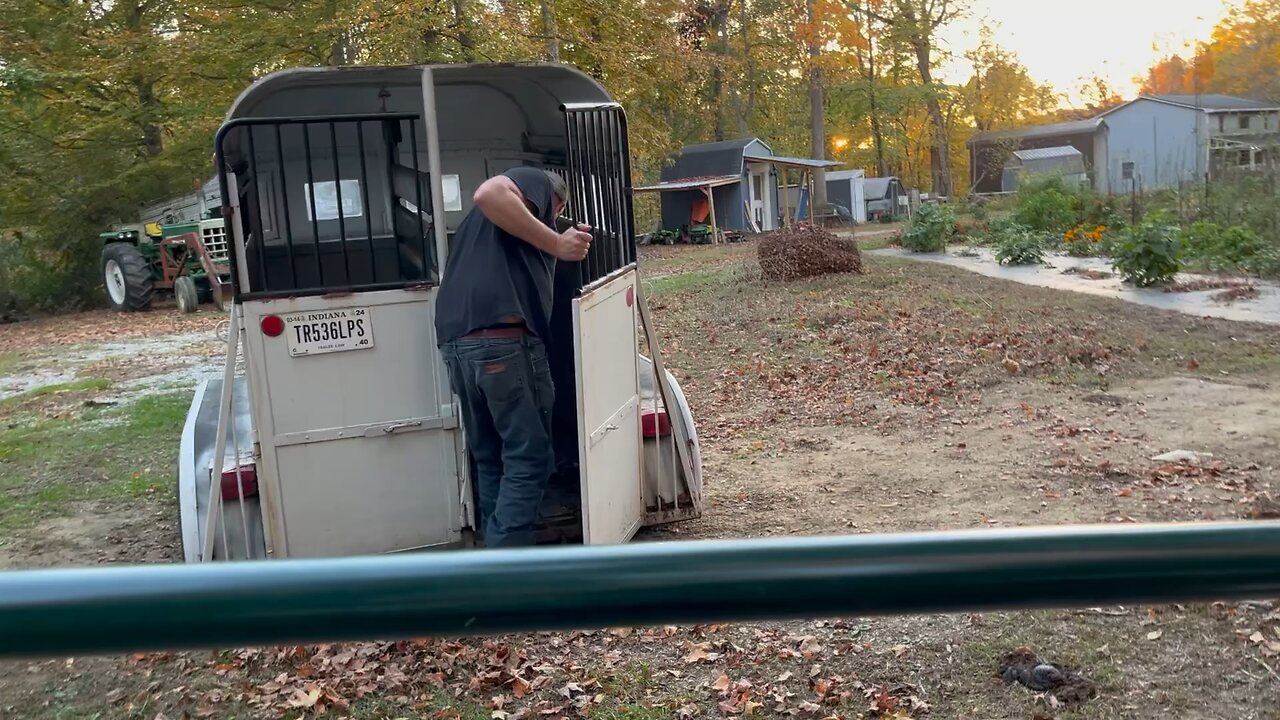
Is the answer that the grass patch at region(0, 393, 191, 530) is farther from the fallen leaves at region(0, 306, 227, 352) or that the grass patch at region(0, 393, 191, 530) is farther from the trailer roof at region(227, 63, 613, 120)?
the fallen leaves at region(0, 306, 227, 352)

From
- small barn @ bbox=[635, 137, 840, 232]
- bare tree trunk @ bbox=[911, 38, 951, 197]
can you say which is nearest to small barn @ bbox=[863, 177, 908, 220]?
bare tree trunk @ bbox=[911, 38, 951, 197]

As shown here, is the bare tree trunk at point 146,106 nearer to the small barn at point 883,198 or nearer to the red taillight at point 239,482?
the red taillight at point 239,482

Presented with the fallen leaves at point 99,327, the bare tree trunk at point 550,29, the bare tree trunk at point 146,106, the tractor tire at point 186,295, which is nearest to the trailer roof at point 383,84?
the fallen leaves at point 99,327

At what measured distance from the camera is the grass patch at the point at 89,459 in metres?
7.43

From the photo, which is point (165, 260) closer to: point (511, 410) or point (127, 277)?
point (127, 277)

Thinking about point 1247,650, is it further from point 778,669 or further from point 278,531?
point 278,531

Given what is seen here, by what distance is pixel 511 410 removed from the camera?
16.2ft

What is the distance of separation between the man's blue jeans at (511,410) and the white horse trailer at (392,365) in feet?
0.65

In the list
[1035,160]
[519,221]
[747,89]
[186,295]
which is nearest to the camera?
[519,221]

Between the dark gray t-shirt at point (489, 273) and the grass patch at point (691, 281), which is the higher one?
the dark gray t-shirt at point (489, 273)

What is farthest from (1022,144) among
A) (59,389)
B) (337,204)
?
(337,204)

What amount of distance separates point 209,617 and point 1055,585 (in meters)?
0.69

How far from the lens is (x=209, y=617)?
88 centimetres

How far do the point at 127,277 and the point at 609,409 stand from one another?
1903 cm
